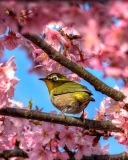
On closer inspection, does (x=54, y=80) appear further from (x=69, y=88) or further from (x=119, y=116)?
(x=119, y=116)

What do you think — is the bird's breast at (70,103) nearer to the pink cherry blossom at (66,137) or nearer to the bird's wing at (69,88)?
the bird's wing at (69,88)

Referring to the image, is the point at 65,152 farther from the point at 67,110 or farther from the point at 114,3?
the point at 114,3

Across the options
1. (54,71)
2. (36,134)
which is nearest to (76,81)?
(54,71)

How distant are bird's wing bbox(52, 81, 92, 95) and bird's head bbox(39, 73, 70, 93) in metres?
0.05

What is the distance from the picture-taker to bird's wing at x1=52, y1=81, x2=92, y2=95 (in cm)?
353

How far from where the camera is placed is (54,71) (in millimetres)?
3725

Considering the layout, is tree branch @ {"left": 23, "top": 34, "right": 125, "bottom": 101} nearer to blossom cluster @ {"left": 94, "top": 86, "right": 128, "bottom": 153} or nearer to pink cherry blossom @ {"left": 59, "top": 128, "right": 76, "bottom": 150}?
blossom cluster @ {"left": 94, "top": 86, "right": 128, "bottom": 153}

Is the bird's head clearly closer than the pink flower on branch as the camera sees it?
No

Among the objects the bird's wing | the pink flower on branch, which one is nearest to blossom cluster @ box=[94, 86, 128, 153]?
the bird's wing

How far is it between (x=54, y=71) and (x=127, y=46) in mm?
2406

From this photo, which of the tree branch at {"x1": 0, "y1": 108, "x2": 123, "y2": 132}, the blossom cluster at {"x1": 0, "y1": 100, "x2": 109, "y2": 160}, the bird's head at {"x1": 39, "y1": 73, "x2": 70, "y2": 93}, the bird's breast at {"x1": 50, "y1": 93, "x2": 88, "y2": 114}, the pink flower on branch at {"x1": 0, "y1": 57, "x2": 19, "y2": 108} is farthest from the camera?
the bird's head at {"x1": 39, "y1": 73, "x2": 70, "y2": 93}

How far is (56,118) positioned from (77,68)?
1.41ft

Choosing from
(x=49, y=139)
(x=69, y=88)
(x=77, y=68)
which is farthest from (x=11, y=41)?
(x=49, y=139)

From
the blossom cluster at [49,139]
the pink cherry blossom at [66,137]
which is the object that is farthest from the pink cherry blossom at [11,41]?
the pink cherry blossom at [66,137]
